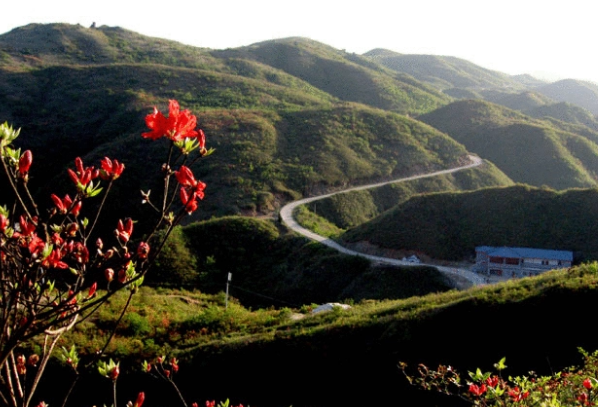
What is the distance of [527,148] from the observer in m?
79.0

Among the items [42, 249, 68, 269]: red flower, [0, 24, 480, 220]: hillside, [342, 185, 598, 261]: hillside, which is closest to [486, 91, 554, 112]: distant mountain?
[0, 24, 480, 220]: hillside

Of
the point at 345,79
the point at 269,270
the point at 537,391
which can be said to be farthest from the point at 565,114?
the point at 537,391

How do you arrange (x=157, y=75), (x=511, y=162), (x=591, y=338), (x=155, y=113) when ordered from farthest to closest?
1. (x=157, y=75)
2. (x=511, y=162)
3. (x=591, y=338)
4. (x=155, y=113)

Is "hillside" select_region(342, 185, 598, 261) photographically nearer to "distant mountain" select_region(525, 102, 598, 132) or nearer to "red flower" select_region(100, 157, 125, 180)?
"red flower" select_region(100, 157, 125, 180)

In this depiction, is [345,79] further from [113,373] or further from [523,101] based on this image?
[113,373]

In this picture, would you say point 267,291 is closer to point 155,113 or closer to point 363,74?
point 155,113

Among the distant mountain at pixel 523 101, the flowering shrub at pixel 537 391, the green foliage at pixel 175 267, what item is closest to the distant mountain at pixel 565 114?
the distant mountain at pixel 523 101

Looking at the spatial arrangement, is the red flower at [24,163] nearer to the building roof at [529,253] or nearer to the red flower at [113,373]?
the red flower at [113,373]

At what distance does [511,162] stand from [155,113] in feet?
→ 270

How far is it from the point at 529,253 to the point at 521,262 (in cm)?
99

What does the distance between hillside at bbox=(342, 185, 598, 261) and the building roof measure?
168 cm

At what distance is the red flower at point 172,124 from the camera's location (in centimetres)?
253

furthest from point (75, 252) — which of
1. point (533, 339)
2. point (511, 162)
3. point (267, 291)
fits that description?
point (511, 162)

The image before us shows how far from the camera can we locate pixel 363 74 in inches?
5064
